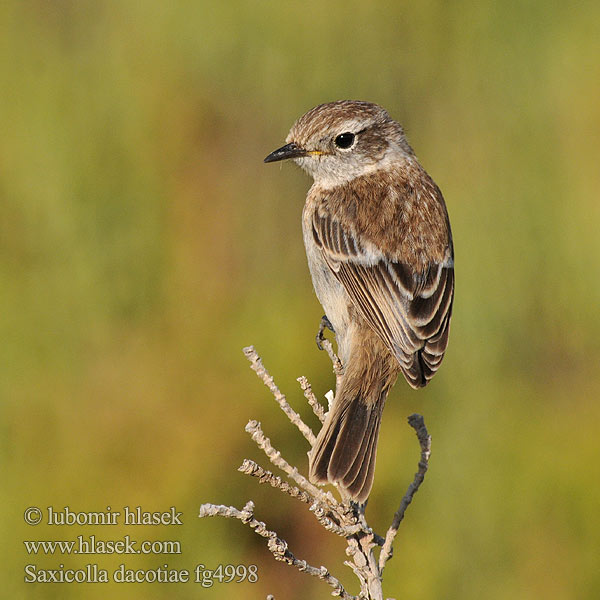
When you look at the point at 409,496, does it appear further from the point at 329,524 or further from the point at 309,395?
the point at 309,395

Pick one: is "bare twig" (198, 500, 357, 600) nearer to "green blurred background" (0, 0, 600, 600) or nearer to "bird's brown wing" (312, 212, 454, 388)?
"bird's brown wing" (312, 212, 454, 388)

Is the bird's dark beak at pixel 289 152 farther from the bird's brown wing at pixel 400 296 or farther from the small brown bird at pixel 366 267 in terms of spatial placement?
the bird's brown wing at pixel 400 296

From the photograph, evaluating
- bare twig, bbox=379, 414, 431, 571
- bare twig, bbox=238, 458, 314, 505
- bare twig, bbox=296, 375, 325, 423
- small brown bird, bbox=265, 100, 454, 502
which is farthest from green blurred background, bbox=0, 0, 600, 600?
bare twig, bbox=238, 458, 314, 505

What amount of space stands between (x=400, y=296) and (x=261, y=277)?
1.49 meters

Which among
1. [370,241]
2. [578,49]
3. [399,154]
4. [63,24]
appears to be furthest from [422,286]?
[63,24]

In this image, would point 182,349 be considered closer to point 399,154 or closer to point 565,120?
point 399,154

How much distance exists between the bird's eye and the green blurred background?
34.8 inches

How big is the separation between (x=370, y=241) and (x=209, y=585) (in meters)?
1.62

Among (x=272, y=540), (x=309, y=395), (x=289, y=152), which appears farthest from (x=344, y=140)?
(x=272, y=540)

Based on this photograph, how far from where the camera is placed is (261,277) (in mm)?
4793
